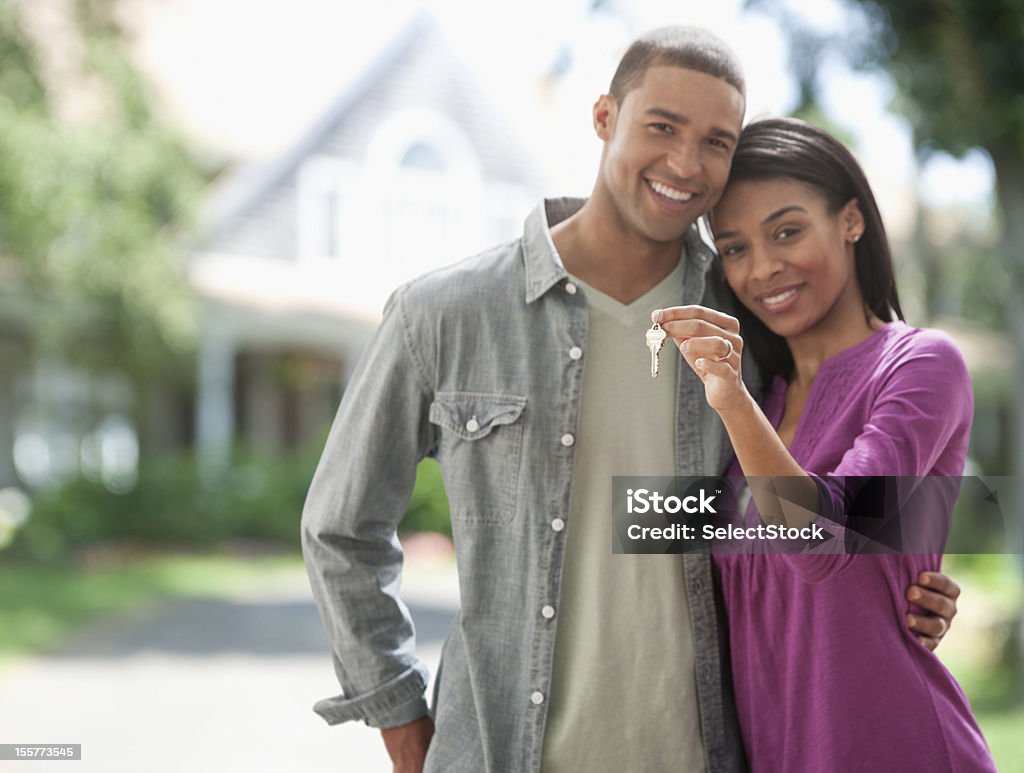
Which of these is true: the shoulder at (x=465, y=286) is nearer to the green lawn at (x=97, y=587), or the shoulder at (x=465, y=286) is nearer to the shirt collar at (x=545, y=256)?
the shirt collar at (x=545, y=256)

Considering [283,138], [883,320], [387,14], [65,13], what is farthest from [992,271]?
[883,320]

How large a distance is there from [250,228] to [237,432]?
130 inches

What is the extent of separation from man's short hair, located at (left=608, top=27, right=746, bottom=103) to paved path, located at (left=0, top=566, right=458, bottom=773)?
4.43m

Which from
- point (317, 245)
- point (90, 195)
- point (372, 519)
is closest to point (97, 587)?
point (90, 195)

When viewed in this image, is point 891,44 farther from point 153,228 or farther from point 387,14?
point 387,14

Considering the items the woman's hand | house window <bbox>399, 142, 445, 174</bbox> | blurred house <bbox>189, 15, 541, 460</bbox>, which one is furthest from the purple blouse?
house window <bbox>399, 142, 445, 174</bbox>

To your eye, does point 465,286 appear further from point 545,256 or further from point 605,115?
point 605,115

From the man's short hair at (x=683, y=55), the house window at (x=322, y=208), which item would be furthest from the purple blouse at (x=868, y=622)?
the house window at (x=322, y=208)

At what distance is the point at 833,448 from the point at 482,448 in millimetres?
624

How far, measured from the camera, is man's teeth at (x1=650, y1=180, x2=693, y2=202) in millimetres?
2084

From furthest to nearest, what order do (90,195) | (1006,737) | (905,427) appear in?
(90,195) → (1006,737) → (905,427)

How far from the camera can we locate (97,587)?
1052cm

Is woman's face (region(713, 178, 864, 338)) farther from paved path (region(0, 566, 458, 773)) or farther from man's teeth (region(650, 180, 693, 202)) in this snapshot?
paved path (region(0, 566, 458, 773))

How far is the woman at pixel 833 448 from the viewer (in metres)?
1.92
